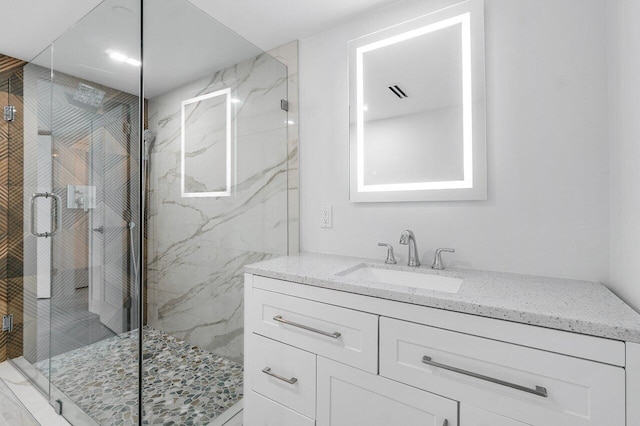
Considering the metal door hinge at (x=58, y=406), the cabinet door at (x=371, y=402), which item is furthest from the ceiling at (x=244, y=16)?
the metal door hinge at (x=58, y=406)

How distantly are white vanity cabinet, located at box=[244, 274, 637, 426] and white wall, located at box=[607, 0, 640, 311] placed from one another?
33 centimetres

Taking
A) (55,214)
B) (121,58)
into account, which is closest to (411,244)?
(121,58)

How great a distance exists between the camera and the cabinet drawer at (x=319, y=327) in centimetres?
111

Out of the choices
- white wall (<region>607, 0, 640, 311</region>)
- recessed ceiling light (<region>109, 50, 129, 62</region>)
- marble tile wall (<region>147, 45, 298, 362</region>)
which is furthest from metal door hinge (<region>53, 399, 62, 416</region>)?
white wall (<region>607, 0, 640, 311</region>)

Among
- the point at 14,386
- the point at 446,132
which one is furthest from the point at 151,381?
the point at 446,132

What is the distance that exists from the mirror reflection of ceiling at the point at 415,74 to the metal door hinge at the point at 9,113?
2561 millimetres

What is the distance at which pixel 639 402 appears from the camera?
72 cm

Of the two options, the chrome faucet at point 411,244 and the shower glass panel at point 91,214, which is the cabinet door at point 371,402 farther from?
the shower glass panel at point 91,214

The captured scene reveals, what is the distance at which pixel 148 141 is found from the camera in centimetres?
129

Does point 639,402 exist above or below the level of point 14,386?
above

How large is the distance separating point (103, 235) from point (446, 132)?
5.74 feet

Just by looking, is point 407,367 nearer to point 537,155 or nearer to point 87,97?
point 537,155

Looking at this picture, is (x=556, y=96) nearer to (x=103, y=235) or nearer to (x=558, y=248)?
(x=558, y=248)

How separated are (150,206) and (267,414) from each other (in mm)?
1095
